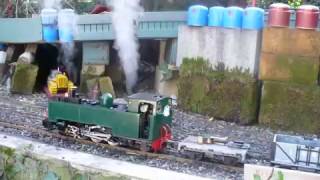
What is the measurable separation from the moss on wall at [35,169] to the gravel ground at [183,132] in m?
1.75

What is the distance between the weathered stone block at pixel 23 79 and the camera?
14867 millimetres

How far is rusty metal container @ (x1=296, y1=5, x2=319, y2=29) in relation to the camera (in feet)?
38.2

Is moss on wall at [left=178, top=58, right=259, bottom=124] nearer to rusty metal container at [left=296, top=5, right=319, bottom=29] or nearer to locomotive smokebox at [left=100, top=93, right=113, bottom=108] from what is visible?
rusty metal container at [left=296, top=5, right=319, bottom=29]

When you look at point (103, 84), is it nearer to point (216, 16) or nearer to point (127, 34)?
point (127, 34)

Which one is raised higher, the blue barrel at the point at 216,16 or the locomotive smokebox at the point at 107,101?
the blue barrel at the point at 216,16

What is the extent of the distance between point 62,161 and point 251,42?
650 cm

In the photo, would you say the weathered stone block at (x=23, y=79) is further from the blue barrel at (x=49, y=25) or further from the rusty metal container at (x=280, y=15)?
the rusty metal container at (x=280, y=15)

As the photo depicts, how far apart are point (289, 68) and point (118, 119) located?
4.82 meters

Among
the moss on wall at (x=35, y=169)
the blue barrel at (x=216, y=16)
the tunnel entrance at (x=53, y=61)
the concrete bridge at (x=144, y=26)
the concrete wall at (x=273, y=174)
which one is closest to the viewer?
the concrete wall at (x=273, y=174)

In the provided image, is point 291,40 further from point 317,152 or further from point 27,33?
point 27,33

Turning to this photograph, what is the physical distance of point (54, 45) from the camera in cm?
1619

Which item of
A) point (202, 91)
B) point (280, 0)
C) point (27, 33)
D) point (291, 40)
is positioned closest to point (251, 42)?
point (291, 40)

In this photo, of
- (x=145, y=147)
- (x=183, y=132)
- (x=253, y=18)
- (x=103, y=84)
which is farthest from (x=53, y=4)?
(x=145, y=147)

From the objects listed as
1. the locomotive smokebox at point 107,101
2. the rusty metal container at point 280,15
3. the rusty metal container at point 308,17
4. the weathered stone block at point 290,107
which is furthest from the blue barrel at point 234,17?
the locomotive smokebox at point 107,101
